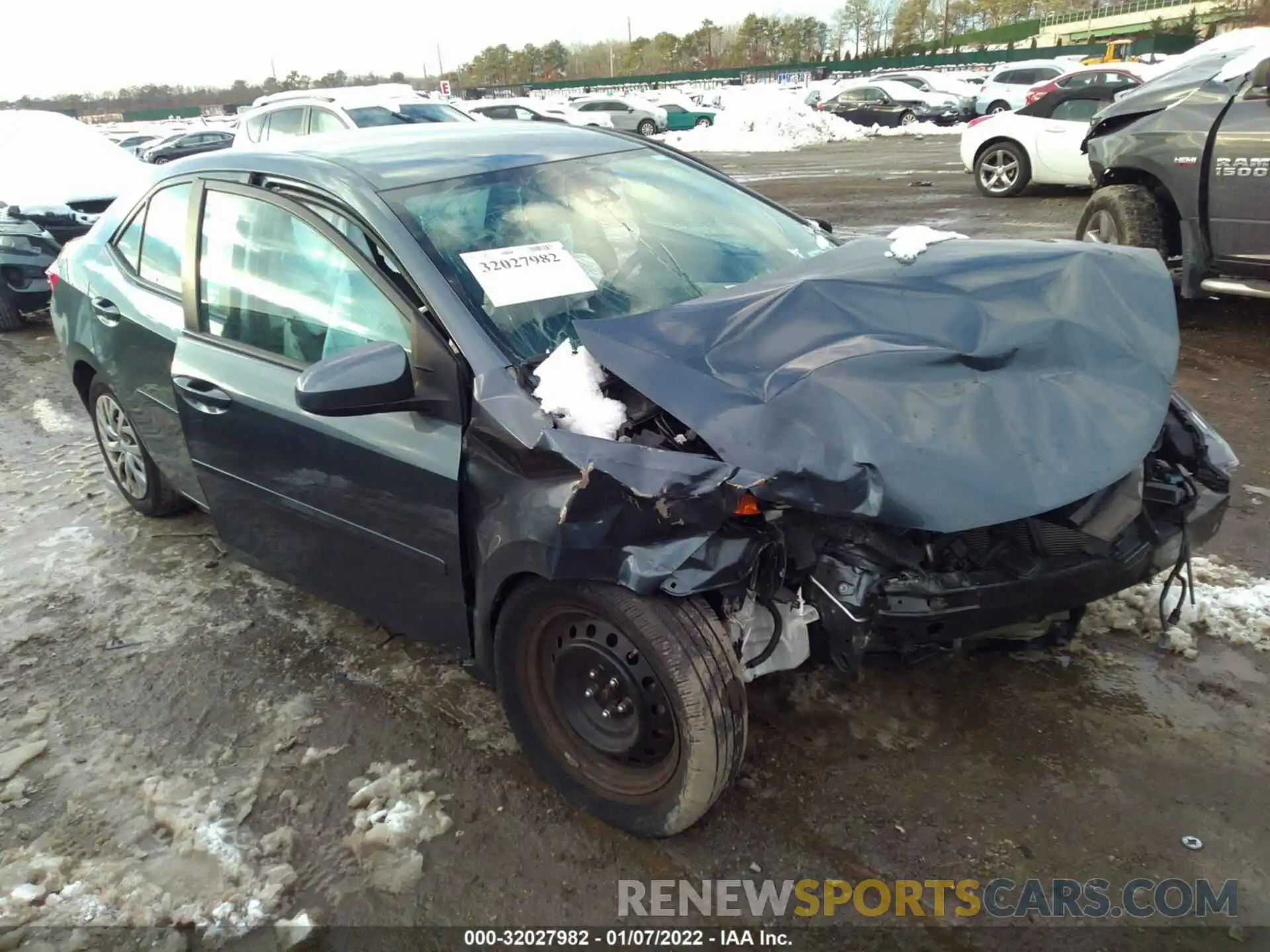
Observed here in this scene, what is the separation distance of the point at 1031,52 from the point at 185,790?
2271 inches

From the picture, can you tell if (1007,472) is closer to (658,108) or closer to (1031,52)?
(658,108)

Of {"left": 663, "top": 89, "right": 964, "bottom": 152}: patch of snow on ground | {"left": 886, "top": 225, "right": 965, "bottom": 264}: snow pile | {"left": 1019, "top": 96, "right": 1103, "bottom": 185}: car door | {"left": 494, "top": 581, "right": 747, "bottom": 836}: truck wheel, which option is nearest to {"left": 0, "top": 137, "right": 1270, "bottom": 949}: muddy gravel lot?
{"left": 494, "top": 581, "right": 747, "bottom": 836}: truck wheel

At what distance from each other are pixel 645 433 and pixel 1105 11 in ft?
282

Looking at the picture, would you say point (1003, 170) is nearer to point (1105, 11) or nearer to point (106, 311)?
point (106, 311)

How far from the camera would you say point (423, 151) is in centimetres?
315

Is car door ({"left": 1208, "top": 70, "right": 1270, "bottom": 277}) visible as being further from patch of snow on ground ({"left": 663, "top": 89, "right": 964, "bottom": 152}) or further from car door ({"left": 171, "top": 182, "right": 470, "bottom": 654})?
patch of snow on ground ({"left": 663, "top": 89, "right": 964, "bottom": 152})

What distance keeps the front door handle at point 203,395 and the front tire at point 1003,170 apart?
11.4 meters

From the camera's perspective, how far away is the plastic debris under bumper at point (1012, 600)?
214 centimetres

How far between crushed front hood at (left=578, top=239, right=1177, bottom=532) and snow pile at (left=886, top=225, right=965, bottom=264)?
0.06 m

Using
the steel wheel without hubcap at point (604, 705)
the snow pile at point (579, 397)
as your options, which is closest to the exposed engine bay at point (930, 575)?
the steel wheel without hubcap at point (604, 705)

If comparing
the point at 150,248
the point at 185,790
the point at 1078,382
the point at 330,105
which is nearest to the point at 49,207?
the point at 330,105

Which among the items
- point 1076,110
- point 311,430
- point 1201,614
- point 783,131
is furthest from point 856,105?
point 311,430

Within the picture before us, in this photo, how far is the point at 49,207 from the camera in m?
9.02

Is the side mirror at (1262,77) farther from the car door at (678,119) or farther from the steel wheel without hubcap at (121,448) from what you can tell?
the car door at (678,119)
